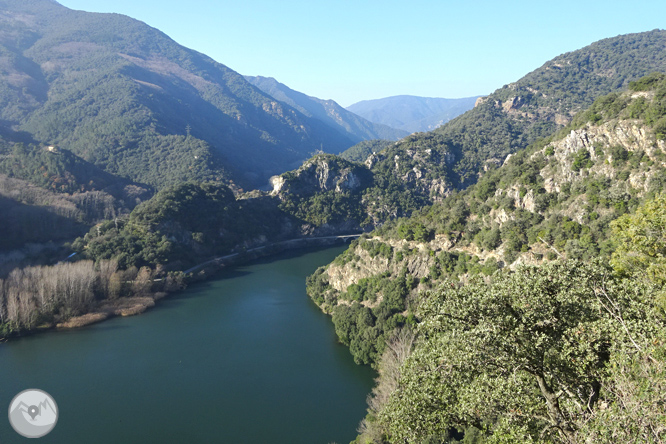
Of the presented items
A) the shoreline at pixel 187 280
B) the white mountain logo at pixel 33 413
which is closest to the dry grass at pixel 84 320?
the shoreline at pixel 187 280

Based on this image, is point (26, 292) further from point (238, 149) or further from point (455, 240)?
point (238, 149)

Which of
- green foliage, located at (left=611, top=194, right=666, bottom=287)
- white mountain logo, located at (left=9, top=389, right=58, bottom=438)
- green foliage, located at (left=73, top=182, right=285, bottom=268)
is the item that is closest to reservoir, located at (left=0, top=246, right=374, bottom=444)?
white mountain logo, located at (left=9, top=389, right=58, bottom=438)

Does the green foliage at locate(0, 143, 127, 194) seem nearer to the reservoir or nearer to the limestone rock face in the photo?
the limestone rock face

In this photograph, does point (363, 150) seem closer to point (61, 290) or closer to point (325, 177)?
point (325, 177)

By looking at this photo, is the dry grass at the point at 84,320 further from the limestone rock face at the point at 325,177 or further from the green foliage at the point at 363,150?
the green foliage at the point at 363,150

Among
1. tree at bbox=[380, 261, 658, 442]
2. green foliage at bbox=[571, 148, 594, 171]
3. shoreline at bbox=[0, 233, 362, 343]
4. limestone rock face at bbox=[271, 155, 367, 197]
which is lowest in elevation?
shoreline at bbox=[0, 233, 362, 343]

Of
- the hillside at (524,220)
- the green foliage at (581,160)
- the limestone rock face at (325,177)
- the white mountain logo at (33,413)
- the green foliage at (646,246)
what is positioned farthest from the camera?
the limestone rock face at (325,177)
